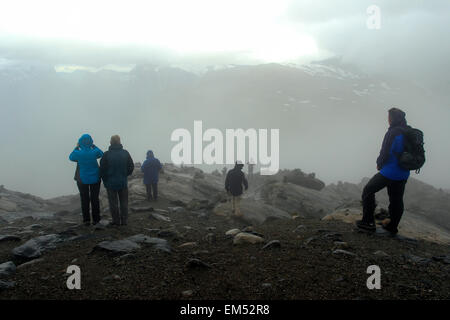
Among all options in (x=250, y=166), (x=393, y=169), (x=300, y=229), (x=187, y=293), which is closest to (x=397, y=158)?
(x=393, y=169)

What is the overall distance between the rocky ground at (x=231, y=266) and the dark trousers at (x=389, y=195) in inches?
21.6

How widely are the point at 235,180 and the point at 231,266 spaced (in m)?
8.78

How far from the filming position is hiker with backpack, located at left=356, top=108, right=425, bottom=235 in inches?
314

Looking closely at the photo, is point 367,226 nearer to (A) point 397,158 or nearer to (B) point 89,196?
(A) point 397,158

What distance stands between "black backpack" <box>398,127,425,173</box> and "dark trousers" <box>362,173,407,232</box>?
52cm

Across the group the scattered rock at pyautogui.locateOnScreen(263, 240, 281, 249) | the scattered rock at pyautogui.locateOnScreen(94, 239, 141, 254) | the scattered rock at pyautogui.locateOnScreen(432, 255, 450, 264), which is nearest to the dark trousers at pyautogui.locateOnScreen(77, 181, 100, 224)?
the scattered rock at pyautogui.locateOnScreen(94, 239, 141, 254)

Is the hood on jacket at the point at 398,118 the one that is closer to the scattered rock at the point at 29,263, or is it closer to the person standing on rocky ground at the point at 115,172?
the person standing on rocky ground at the point at 115,172

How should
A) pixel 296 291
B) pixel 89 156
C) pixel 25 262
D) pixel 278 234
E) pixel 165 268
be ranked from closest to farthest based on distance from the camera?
pixel 296 291 → pixel 165 268 → pixel 25 262 → pixel 278 234 → pixel 89 156

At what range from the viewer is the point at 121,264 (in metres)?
6.75

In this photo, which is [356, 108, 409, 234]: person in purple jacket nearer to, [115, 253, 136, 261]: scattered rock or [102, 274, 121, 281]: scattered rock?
[115, 253, 136, 261]: scattered rock

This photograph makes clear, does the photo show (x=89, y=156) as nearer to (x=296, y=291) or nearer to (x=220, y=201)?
(x=296, y=291)

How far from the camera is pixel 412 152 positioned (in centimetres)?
802

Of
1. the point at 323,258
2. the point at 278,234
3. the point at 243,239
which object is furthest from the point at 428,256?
the point at 243,239

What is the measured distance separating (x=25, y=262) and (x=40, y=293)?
7.89ft
